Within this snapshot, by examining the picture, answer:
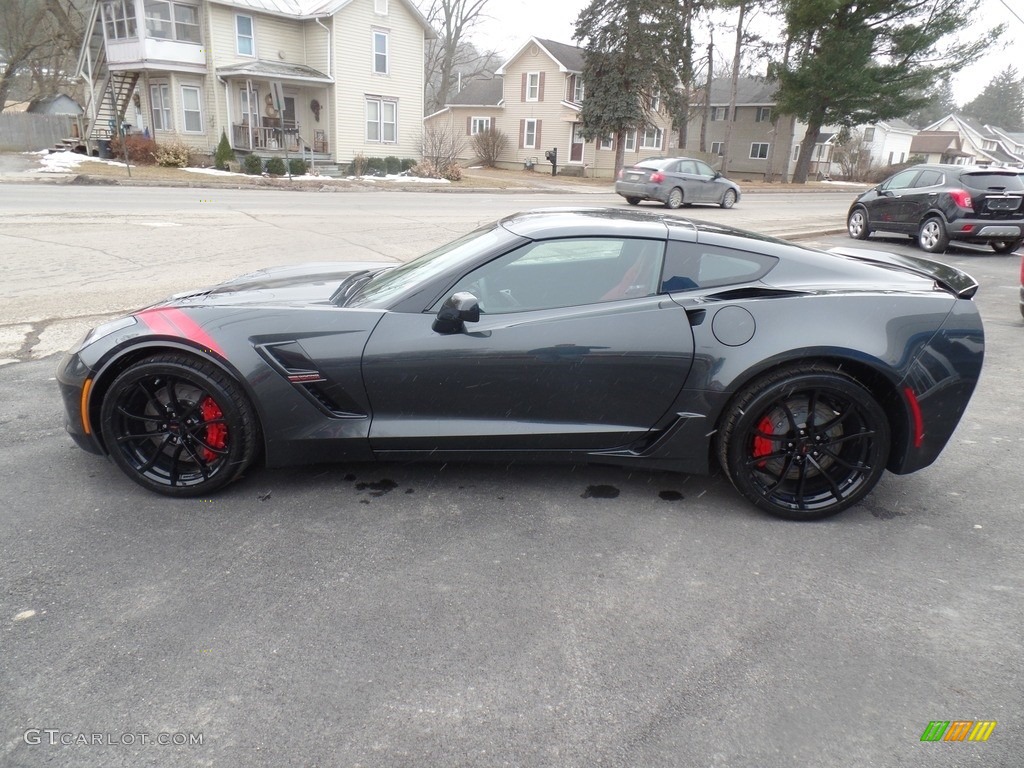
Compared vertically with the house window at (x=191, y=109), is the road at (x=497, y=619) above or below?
below

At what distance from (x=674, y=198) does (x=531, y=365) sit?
64.7ft

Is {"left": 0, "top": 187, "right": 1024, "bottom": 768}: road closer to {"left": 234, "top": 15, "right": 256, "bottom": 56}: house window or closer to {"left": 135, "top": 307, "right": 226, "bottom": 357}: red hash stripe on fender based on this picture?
{"left": 135, "top": 307, "right": 226, "bottom": 357}: red hash stripe on fender

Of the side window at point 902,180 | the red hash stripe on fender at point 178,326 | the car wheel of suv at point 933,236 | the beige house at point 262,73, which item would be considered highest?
the beige house at point 262,73

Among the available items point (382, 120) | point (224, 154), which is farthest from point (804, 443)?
point (382, 120)

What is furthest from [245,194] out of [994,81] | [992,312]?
[994,81]

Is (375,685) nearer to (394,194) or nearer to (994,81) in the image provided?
(394,194)

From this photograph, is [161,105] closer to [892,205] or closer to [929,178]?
[892,205]

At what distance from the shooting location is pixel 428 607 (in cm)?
283

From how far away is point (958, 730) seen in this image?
230 cm

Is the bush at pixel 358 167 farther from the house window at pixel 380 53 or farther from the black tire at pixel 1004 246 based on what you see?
the black tire at pixel 1004 246

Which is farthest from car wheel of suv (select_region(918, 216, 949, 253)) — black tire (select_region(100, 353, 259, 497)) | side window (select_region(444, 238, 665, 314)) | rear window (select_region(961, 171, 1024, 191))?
black tire (select_region(100, 353, 259, 497))

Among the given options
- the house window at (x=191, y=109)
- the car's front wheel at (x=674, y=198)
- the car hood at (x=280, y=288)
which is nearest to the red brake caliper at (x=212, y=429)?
the car hood at (x=280, y=288)

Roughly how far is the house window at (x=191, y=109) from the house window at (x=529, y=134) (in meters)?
19.7

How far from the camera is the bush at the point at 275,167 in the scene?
26672 mm
